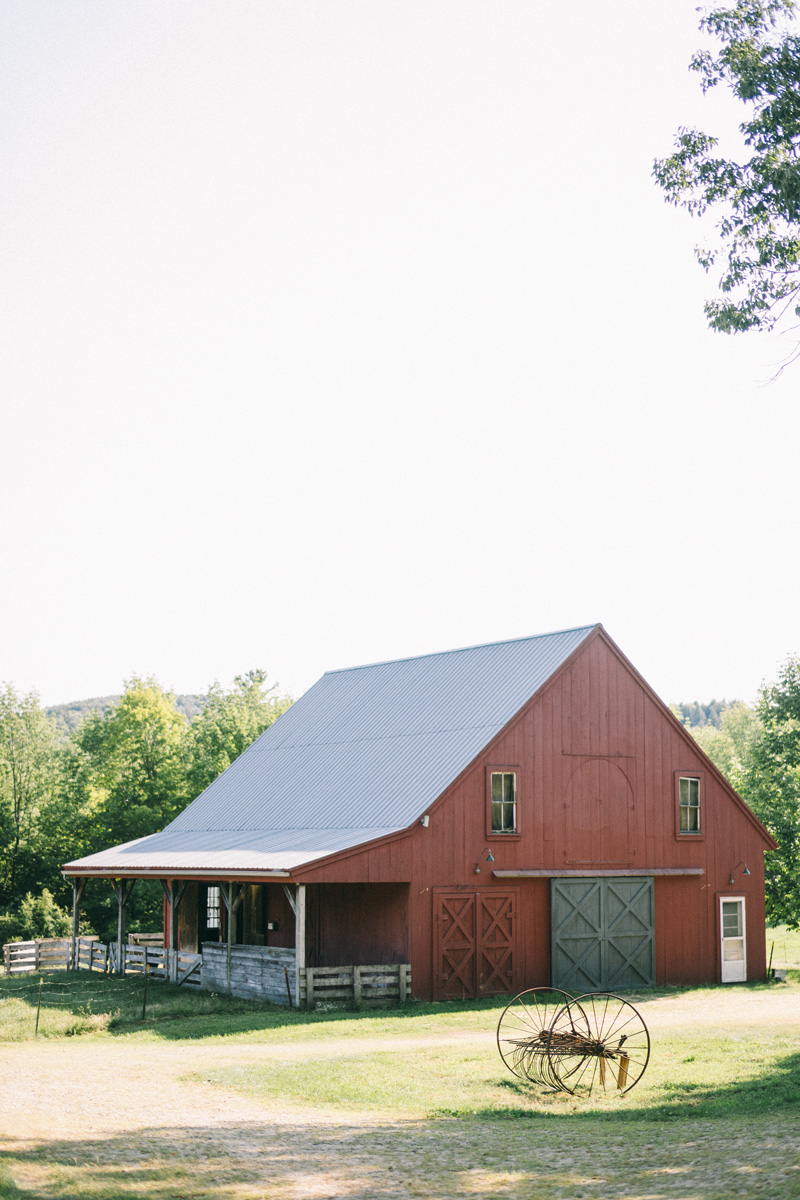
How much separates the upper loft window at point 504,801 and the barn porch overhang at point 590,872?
38.2 inches

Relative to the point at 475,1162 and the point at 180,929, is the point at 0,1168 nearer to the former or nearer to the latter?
the point at 475,1162

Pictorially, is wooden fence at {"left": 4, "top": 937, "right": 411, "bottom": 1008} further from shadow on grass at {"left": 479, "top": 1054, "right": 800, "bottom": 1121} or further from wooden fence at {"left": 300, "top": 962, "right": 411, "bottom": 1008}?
shadow on grass at {"left": 479, "top": 1054, "right": 800, "bottom": 1121}

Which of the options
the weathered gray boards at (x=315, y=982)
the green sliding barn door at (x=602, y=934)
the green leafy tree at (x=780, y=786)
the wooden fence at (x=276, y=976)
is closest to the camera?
Answer: the weathered gray boards at (x=315, y=982)

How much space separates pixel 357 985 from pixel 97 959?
11376 mm

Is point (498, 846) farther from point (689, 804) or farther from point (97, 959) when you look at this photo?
point (97, 959)

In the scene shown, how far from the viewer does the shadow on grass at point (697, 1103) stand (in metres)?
14.5

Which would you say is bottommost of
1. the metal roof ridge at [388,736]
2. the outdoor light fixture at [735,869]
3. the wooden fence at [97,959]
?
the wooden fence at [97,959]

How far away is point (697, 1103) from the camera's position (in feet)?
49.6

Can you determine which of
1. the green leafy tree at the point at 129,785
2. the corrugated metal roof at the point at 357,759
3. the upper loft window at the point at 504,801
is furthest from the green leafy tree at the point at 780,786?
the green leafy tree at the point at 129,785

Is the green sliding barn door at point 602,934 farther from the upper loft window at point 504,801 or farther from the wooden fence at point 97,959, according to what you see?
the wooden fence at point 97,959

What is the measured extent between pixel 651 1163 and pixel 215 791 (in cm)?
2721

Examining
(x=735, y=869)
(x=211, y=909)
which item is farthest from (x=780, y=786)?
(x=211, y=909)

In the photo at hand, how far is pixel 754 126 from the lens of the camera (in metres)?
18.2

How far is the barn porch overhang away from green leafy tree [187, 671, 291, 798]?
27.6 meters
